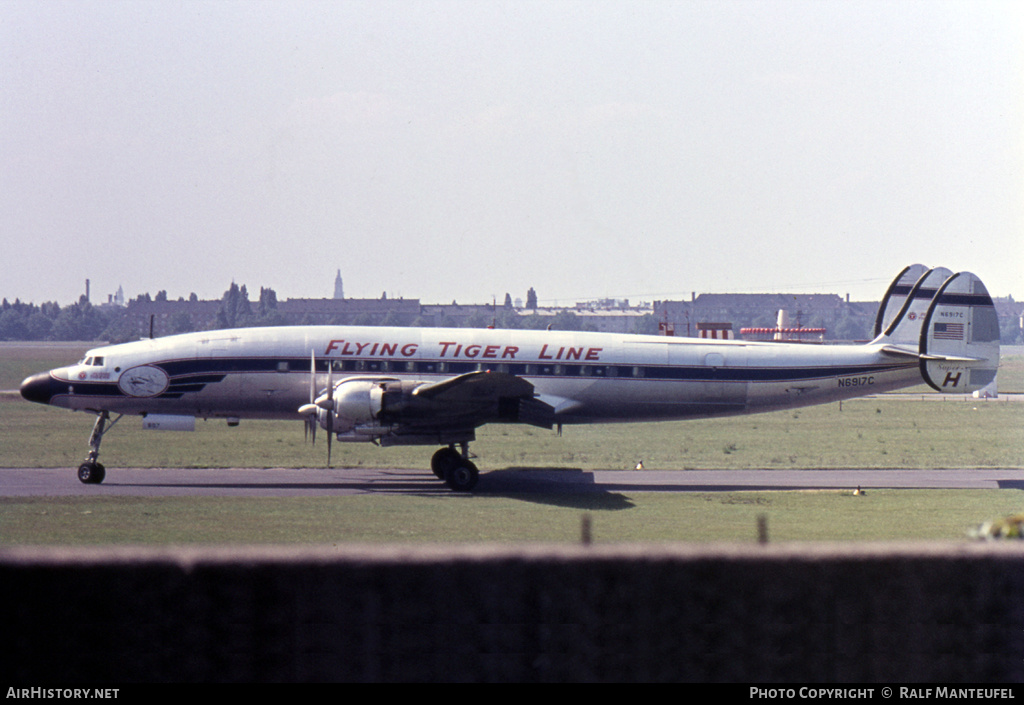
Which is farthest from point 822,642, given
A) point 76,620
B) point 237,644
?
point 76,620

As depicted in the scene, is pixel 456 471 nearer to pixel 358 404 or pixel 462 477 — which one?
pixel 462 477

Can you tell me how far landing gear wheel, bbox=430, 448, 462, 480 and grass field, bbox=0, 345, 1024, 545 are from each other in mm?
1338

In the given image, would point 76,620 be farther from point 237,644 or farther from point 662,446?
point 662,446

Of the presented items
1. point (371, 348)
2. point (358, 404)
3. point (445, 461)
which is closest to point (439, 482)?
point (445, 461)

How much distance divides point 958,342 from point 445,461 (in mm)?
15458

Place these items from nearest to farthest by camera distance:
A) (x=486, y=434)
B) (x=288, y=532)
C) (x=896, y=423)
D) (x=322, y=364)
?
1. (x=288, y=532)
2. (x=322, y=364)
3. (x=486, y=434)
4. (x=896, y=423)

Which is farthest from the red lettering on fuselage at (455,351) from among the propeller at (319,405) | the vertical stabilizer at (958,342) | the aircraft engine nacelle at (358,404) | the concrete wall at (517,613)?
the concrete wall at (517,613)

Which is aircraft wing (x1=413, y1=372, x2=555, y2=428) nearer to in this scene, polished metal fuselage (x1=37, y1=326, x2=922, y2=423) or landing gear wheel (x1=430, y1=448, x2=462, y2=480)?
landing gear wheel (x1=430, y1=448, x2=462, y2=480)

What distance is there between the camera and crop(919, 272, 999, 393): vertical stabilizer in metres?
27.2

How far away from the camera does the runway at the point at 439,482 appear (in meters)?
23.6

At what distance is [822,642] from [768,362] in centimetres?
2233

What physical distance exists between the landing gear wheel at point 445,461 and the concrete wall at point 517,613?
63.4ft

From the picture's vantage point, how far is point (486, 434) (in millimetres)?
40094

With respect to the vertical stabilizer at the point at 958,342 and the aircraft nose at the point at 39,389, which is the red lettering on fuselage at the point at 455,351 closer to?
the aircraft nose at the point at 39,389
